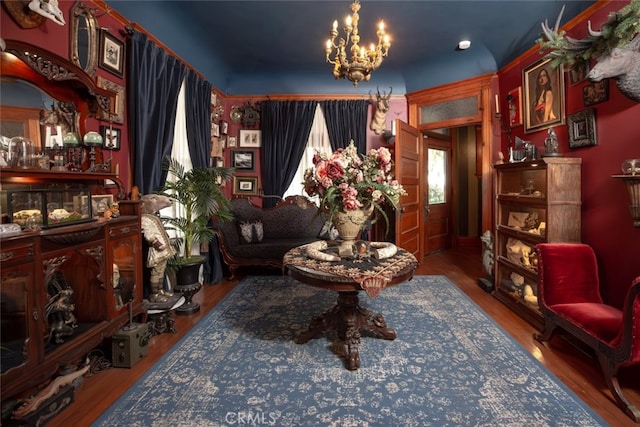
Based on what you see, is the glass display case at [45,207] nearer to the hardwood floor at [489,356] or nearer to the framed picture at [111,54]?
the hardwood floor at [489,356]

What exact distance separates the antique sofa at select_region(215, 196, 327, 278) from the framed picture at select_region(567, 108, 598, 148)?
2974mm

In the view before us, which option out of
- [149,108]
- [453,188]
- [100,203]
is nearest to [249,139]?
[149,108]

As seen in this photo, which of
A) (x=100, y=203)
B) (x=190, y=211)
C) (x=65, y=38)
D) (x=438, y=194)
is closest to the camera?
(x=65, y=38)

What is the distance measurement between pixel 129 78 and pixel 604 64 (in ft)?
13.7

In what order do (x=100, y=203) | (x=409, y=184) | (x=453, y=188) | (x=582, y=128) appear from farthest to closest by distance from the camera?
(x=453, y=188) → (x=409, y=184) → (x=582, y=128) → (x=100, y=203)

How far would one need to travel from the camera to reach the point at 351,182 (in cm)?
246

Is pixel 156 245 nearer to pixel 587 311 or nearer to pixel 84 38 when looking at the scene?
pixel 84 38

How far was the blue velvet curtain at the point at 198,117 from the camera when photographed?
14.7 feet

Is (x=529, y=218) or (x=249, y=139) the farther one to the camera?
(x=249, y=139)

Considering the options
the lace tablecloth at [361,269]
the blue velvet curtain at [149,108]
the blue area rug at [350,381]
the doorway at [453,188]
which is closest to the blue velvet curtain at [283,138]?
the blue velvet curtain at [149,108]

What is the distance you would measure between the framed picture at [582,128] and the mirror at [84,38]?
4.56 m

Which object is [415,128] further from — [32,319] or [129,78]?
[32,319]

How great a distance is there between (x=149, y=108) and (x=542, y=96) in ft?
14.7

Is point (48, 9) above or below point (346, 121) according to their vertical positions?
below
